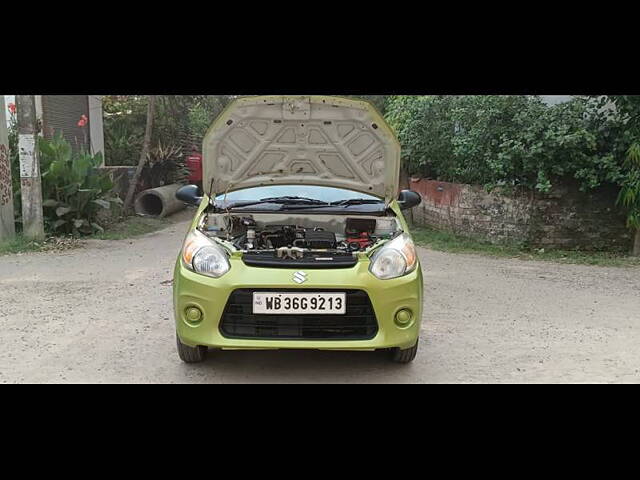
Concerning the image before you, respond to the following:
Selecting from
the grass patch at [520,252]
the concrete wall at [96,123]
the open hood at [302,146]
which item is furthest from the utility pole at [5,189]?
the concrete wall at [96,123]

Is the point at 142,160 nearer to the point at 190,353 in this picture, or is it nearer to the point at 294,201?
the point at 294,201

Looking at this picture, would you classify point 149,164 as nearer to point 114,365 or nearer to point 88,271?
point 88,271

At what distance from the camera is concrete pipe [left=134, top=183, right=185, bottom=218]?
42.9 feet

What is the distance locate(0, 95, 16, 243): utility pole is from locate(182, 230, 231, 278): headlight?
20.1ft

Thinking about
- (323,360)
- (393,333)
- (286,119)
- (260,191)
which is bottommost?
(323,360)

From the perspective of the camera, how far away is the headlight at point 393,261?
12.5ft

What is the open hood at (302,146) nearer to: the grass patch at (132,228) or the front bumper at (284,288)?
the front bumper at (284,288)

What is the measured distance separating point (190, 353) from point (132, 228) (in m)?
7.41

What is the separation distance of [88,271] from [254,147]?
319 cm

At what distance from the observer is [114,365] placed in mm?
4172

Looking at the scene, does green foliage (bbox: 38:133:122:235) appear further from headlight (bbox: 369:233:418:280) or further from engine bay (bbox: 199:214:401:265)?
headlight (bbox: 369:233:418:280)

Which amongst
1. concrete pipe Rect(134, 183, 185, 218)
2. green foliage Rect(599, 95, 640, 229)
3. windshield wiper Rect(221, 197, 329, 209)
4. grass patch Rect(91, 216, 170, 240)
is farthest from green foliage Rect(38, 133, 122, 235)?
green foliage Rect(599, 95, 640, 229)

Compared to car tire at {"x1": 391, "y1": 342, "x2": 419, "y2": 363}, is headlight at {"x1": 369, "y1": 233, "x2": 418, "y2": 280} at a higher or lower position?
higher

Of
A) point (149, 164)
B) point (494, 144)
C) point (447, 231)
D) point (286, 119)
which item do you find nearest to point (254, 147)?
point (286, 119)
